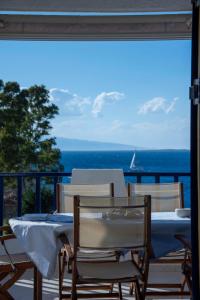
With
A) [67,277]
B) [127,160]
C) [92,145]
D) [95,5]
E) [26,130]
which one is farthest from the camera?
[127,160]

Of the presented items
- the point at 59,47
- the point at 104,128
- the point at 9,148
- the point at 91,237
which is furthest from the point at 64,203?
the point at 104,128

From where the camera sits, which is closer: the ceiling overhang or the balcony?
the balcony

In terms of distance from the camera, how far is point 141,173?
220 inches

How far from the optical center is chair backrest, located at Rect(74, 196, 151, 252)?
3.22 meters

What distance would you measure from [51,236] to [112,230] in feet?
1.54

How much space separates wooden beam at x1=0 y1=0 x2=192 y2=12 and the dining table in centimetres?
210

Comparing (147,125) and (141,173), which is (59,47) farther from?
(141,173)

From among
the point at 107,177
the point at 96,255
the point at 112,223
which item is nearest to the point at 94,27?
the point at 107,177

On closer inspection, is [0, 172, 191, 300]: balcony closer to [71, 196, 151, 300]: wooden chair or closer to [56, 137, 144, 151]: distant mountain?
[71, 196, 151, 300]: wooden chair

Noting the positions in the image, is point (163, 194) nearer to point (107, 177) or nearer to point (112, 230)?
point (107, 177)

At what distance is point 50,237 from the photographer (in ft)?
11.2

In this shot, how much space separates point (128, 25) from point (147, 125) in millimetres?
24364

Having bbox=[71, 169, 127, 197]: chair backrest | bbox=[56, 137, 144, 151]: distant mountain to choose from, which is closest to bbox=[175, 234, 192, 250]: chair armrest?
A: bbox=[71, 169, 127, 197]: chair backrest

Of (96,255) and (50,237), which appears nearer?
(50,237)
